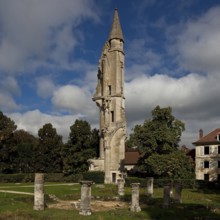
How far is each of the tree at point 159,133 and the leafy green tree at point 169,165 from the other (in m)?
1.51

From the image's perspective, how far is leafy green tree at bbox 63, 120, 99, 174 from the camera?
5616cm

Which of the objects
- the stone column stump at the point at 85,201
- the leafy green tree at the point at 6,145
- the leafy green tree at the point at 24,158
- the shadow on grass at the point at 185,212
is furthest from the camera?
the leafy green tree at the point at 24,158

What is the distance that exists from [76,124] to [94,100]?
5.00 meters

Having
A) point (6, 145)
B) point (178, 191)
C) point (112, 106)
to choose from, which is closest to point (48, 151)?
point (6, 145)

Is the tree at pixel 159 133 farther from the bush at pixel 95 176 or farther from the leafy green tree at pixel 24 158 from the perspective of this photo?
the leafy green tree at pixel 24 158

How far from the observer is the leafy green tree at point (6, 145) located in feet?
197

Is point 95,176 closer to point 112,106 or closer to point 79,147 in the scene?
point 79,147

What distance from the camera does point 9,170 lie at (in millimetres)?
61500

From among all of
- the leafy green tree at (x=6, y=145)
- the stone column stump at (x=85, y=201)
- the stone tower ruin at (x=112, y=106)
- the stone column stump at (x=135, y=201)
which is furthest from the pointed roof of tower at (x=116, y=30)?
the stone column stump at (x=85, y=201)

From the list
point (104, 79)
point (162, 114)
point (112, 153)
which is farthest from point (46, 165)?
point (162, 114)

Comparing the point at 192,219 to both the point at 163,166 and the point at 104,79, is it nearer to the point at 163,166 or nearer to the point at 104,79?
the point at 163,166

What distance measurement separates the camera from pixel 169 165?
46.5 metres

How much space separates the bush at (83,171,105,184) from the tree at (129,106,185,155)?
273 inches

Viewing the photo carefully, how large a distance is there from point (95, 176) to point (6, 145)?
724 inches
